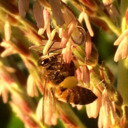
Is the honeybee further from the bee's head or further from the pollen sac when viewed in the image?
the pollen sac

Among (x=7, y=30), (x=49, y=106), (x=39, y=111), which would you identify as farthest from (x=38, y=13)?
(x=39, y=111)

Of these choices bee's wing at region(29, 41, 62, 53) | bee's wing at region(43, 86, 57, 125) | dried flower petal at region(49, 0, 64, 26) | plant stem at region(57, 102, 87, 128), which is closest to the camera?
dried flower petal at region(49, 0, 64, 26)

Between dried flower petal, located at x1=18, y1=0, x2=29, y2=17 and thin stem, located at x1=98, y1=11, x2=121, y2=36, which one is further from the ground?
dried flower petal, located at x1=18, y1=0, x2=29, y2=17

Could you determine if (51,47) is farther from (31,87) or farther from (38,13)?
(31,87)

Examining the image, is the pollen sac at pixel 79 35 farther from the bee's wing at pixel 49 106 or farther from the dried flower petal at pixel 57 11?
the bee's wing at pixel 49 106

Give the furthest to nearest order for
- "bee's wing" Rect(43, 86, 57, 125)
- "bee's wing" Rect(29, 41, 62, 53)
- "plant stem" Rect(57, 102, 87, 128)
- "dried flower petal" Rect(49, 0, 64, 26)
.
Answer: "plant stem" Rect(57, 102, 87, 128) < "bee's wing" Rect(43, 86, 57, 125) < "bee's wing" Rect(29, 41, 62, 53) < "dried flower petal" Rect(49, 0, 64, 26)

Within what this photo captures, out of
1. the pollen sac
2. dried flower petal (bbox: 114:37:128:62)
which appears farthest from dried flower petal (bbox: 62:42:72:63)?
dried flower petal (bbox: 114:37:128:62)

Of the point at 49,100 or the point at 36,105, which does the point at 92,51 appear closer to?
the point at 49,100

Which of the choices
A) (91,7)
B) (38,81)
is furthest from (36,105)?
(91,7)
